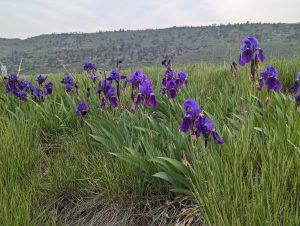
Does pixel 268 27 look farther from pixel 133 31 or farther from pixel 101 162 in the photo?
pixel 101 162

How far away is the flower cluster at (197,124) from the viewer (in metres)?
2.34

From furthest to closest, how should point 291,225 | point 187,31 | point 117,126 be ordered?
point 187,31, point 117,126, point 291,225

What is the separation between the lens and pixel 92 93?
219 inches

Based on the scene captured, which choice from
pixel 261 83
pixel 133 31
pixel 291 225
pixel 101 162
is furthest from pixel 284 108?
pixel 133 31

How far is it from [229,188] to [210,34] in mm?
50778

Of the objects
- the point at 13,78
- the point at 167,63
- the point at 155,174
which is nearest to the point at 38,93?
the point at 13,78

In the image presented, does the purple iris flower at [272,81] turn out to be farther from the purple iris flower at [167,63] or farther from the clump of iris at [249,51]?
the purple iris flower at [167,63]

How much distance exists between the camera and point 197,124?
2.35 metres

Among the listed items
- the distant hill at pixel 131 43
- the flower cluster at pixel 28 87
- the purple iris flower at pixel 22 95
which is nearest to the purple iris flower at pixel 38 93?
the flower cluster at pixel 28 87

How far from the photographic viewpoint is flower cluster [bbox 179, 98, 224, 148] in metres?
2.34

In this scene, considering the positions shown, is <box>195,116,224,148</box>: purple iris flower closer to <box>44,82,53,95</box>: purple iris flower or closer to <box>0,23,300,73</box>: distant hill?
<box>44,82,53,95</box>: purple iris flower

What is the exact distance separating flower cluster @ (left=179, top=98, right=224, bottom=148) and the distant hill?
110ft

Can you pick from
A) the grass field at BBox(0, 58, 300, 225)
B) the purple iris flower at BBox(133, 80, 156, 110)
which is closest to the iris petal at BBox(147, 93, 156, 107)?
the purple iris flower at BBox(133, 80, 156, 110)

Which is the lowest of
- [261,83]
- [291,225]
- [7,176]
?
[7,176]
